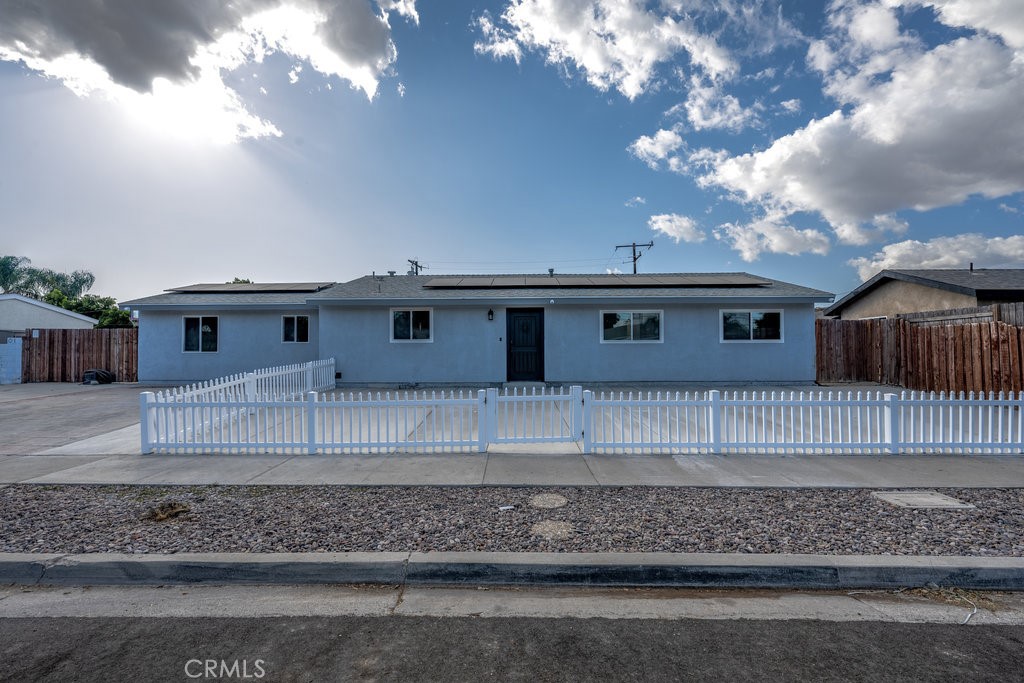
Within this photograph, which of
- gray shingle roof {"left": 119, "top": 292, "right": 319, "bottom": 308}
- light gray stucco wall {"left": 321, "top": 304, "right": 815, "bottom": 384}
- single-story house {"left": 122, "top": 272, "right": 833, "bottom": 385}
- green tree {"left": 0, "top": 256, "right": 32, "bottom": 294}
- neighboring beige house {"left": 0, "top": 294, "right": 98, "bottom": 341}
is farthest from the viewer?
green tree {"left": 0, "top": 256, "right": 32, "bottom": 294}

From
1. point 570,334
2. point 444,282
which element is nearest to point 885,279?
point 570,334

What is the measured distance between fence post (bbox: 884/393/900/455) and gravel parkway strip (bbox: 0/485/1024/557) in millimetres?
1365

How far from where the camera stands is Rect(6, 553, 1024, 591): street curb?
11.2ft

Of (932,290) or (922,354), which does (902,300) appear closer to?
(932,290)

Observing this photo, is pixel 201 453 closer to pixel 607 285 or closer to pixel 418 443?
pixel 418 443

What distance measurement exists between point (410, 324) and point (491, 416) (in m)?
7.85

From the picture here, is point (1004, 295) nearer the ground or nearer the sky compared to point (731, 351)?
nearer the sky

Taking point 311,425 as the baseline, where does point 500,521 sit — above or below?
below

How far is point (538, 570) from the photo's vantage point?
3.47m

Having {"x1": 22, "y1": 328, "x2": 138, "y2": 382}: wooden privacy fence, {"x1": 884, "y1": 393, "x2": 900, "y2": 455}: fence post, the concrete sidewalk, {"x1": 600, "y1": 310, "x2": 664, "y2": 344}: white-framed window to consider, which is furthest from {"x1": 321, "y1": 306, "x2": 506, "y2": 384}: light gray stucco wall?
{"x1": 884, "y1": 393, "x2": 900, "y2": 455}: fence post

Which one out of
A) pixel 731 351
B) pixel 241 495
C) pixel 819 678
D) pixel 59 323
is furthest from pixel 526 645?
→ pixel 59 323

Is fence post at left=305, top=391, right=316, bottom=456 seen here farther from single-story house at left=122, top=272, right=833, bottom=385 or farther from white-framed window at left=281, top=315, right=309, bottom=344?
white-framed window at left=281, top=315, right=309, bottom=344

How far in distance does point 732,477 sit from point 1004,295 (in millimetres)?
17142

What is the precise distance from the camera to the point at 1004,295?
15.5 meters
